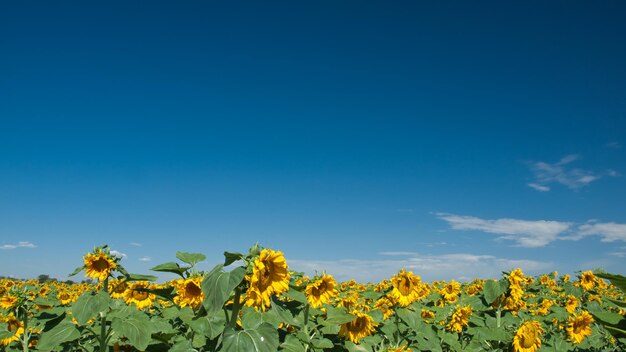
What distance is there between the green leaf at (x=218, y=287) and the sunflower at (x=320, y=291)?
11.4ft

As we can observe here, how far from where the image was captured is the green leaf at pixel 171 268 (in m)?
4.07

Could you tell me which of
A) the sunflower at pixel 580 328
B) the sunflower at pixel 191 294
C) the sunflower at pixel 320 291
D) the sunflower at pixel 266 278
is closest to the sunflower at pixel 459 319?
the sunflower at pixel 580 328

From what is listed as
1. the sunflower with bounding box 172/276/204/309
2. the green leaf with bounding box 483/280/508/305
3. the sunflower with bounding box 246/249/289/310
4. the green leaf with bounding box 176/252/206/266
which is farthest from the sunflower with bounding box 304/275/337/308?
the sunflower with bounding box 246/249/289/310

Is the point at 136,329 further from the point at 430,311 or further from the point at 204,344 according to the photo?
the point at 430,311

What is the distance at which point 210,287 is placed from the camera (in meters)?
3.21

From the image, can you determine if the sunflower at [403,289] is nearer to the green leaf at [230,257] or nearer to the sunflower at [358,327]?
the sunflower at [358,327]

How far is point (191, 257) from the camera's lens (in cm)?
442

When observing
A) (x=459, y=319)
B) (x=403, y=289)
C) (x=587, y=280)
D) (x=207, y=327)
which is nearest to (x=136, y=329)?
(x=207, y=327)

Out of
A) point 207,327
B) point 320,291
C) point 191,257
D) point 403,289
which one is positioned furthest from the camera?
point 403,289

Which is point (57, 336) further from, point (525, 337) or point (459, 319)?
point (459, 319)

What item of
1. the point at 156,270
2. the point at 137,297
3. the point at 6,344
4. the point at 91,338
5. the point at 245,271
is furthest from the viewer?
the point at 137,297

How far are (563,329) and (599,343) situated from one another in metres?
2.00

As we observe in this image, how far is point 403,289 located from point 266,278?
4.61 meters

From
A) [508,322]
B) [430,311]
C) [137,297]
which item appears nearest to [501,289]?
[508,322]
